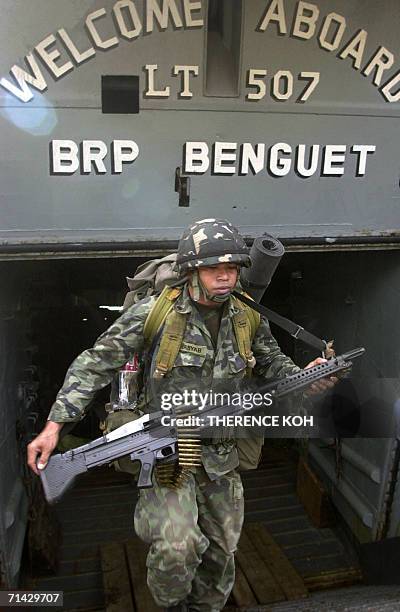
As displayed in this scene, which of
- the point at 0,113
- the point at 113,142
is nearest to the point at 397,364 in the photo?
the point at 113,142

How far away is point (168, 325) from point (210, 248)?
417 mm

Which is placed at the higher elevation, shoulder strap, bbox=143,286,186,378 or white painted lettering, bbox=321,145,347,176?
white painted lettering, bbox=321,145,347,176

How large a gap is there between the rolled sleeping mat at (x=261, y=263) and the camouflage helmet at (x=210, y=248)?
11.4 inches

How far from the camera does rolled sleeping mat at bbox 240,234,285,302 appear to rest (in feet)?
8.84

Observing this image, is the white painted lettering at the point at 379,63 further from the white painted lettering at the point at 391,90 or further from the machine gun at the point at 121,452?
the machine gun at the point at 121,452

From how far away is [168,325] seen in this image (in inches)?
96.0

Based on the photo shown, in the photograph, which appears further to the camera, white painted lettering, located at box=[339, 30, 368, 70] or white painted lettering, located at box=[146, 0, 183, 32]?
white painted lettering, located at box=[339, 30, 368, 70]

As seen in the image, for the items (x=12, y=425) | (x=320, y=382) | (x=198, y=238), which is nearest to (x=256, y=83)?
(x=198, y=238)

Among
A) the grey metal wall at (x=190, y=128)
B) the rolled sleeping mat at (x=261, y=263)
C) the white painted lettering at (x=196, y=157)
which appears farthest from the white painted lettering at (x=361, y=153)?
the white painted lettering at (x=196, y=157)

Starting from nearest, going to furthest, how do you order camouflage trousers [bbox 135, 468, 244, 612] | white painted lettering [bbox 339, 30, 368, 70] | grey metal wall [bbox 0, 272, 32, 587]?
camouflage trousers [bbox 135, 468, 244, 612], white painted lettering [bbox 339, 30, 368, 70], grey metal wall [bbox 0, 272, 32, 587]

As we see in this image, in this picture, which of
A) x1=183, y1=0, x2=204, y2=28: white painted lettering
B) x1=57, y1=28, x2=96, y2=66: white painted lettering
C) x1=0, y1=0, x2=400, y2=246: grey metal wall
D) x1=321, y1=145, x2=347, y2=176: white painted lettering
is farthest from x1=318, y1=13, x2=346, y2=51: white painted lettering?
x1=57, y1=28, x2=96, y2=66: white painted lettering

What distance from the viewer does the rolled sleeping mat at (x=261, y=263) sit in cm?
270

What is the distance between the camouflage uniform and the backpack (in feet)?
0.13

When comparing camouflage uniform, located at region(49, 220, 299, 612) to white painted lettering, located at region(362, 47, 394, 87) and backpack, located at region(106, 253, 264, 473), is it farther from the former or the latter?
white painted lettering, located at region(362, 47, 394, 87)
